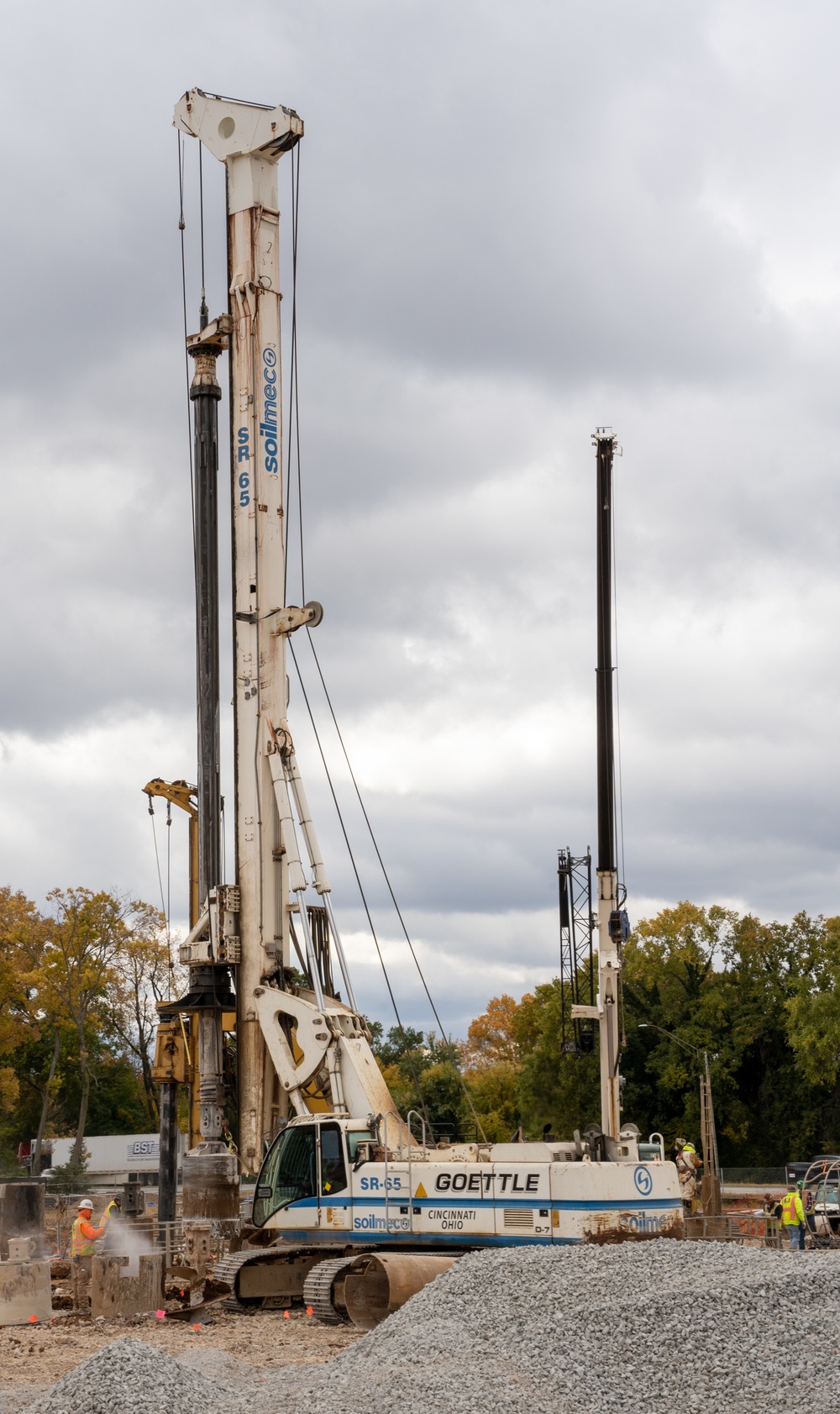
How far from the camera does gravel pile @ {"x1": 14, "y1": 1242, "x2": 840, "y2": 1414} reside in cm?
1110

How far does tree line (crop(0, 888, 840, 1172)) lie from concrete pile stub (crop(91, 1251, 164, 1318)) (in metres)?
32.6

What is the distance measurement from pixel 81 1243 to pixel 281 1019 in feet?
12.0

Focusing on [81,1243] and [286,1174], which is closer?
[286,1174]

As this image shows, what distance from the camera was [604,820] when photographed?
2480 cm

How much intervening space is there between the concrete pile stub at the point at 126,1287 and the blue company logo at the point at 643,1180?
554 centimetres

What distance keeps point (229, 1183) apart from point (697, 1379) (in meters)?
9.90

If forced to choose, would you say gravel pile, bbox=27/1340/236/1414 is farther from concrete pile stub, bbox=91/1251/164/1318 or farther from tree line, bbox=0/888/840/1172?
tree line, bbox=0/888/840/1172

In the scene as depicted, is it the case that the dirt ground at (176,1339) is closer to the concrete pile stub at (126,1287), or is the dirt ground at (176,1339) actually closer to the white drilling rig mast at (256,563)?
the concrete pile stub at (126,1287)

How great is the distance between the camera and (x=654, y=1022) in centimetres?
5966

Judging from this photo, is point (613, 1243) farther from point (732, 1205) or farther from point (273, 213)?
point (732, 1205)

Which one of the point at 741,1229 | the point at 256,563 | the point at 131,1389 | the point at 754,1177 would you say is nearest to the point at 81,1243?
the point at 131,1389

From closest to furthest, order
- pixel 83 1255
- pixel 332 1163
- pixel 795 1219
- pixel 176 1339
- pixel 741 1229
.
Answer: pixel 176 1339, pixel 332 1163, pixel 83 1255, pixel 795 1219, pixel 741 1229

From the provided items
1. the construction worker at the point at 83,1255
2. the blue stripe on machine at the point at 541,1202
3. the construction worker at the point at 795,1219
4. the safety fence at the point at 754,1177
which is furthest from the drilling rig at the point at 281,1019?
the safety fence at the point at 754,1177

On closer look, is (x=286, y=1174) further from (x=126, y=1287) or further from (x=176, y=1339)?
(x=176, y=1339)
